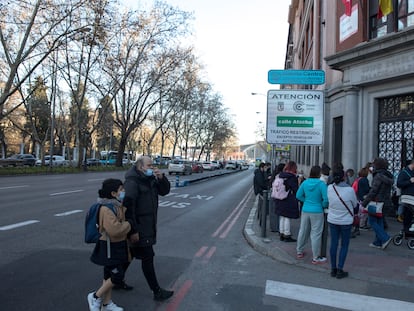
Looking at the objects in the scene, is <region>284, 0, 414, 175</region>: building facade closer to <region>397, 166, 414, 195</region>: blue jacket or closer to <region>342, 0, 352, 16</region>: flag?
<region>342, 0, 352, 16</region>: flag

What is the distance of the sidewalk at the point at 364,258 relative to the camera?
19.5 ft

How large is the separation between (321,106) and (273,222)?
2994 millimetres

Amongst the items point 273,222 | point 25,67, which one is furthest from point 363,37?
point 25,67

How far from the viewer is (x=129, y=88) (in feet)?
154

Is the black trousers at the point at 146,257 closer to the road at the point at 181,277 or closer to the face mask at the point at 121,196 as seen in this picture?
the road at the point at 181,277

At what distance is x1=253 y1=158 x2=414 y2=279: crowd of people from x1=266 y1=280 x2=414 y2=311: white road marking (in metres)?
0.77

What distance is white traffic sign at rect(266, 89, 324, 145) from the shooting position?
9.38 metres

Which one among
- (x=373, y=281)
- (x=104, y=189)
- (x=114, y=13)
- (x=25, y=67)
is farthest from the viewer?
(x=25, y=67)

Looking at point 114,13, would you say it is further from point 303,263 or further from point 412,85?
point 303,263

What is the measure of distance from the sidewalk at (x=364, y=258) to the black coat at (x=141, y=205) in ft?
10.4

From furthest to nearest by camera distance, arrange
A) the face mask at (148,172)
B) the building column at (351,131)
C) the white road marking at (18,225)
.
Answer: the building column at (351,131)
the white road marking at (18,225)
the face mask at (148,172)

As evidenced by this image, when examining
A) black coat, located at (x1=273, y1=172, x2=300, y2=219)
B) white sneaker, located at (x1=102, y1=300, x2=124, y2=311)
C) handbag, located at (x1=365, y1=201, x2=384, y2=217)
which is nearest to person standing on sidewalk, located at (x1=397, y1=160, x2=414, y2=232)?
handbag, located at (x1=365, y1=201, x2=384, y2=217)

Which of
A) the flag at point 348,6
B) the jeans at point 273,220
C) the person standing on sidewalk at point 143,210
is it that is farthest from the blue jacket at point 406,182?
the flag at point 348,6

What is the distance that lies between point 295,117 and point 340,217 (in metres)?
4.05
